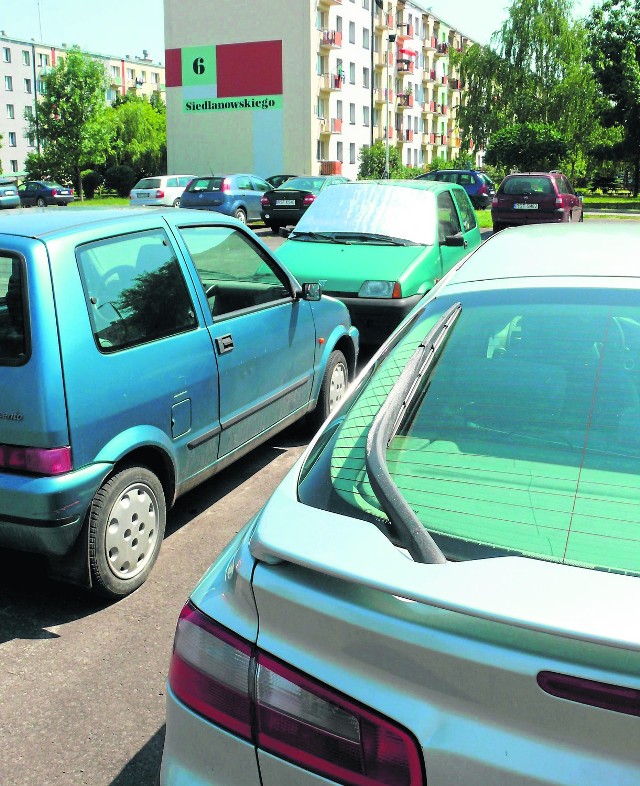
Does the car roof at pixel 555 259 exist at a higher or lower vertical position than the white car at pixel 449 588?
higher

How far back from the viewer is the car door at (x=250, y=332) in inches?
192

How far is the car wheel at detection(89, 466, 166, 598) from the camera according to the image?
381cm

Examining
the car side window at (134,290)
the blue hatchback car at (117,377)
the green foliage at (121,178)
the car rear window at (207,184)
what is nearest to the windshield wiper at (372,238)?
the blue hatchback car at (117,377)

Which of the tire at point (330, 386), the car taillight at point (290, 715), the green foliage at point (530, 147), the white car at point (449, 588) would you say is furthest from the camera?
the green foliage at point (530, 147)

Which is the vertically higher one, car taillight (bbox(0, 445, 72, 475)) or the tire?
car taillight (bbox(0, 445, 72, 475))

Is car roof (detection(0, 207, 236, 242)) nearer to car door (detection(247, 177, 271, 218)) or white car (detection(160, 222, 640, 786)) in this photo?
white car (detection(160, 222, 640, 786))

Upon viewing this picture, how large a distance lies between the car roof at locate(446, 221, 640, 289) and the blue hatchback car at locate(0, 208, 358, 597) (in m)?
1.74

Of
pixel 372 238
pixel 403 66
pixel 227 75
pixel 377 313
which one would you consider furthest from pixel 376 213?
pixel 403 66

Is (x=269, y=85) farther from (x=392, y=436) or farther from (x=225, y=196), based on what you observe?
(x=392, y=436)

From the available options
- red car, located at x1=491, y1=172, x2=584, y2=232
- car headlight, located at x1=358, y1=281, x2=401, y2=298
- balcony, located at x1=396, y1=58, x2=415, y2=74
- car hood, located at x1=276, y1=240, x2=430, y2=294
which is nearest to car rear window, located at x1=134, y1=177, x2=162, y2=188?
red car, located at x1=491, y1=172, x2=584, y2=232

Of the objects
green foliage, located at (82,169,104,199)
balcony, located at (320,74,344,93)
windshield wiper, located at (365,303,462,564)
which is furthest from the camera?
green foliage, located at (82,169,104,199)

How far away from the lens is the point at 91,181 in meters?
65.3

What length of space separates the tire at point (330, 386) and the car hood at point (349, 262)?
6.08ft

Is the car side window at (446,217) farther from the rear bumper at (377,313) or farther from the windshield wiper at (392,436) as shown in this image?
the windshield wiper at (392,436)
